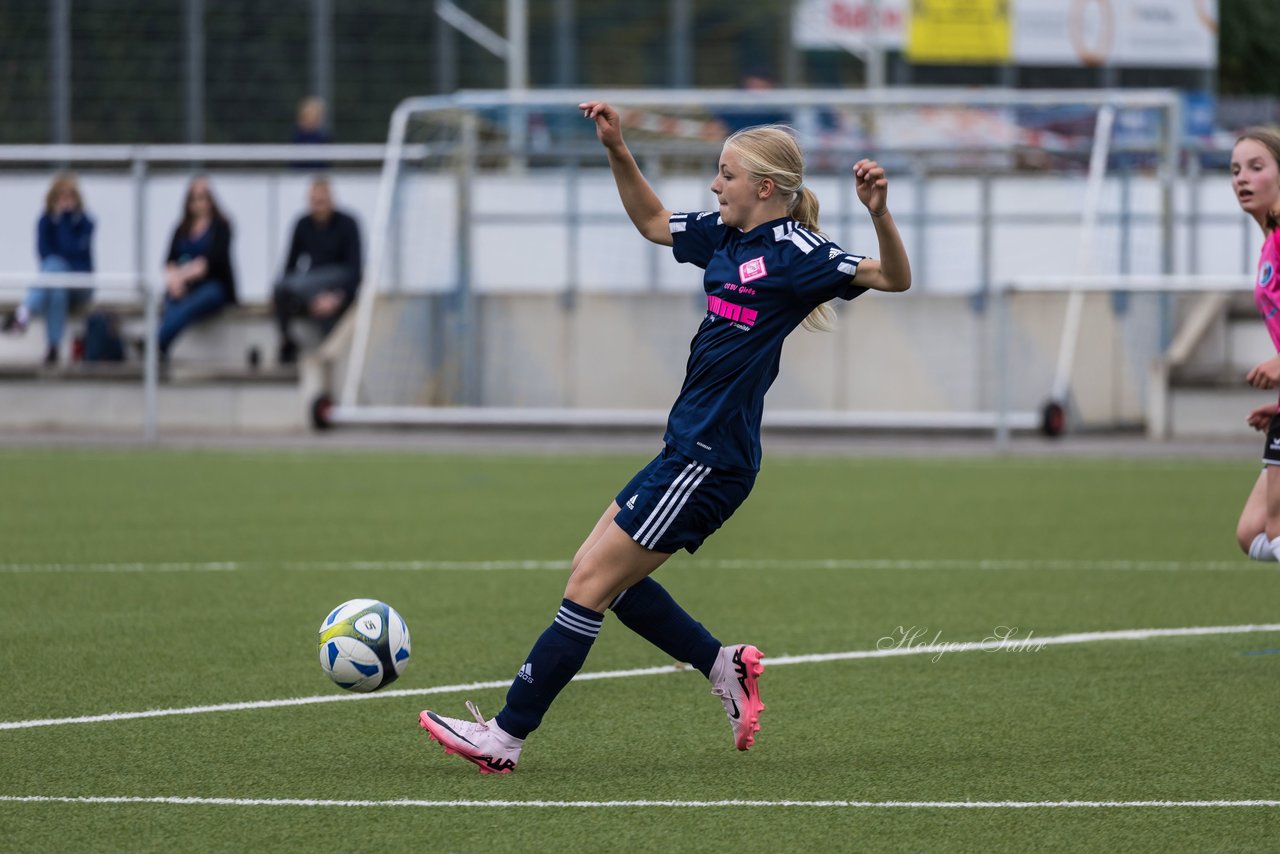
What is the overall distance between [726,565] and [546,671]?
479 cm

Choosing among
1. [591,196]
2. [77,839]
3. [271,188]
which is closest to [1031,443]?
[591,196]

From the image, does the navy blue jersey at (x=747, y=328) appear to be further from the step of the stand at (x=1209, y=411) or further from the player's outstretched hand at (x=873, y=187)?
the step of the stand at (x=1209, y=411)

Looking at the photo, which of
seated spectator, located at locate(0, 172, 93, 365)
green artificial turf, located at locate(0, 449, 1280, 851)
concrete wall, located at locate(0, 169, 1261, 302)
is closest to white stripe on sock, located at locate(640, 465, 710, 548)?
green artificial turf, located at locate(0, 449, 1280, 851)

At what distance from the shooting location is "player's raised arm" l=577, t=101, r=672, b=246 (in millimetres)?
5793

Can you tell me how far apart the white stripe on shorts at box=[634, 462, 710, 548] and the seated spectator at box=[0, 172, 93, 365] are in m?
14.3

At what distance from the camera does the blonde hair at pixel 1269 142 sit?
655cm

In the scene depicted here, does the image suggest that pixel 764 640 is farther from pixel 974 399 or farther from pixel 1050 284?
pixel 974 399

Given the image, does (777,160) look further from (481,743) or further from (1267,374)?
(1267,374)

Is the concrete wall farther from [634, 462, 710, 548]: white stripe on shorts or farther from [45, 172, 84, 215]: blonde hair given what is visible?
[634, 462, 710, 548]: white stripe on shorts

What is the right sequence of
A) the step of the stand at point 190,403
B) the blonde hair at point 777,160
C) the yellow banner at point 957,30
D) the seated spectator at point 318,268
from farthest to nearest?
the yellow banner at point 957,30 < the step of the stand at point 190,403 < the seated spectator at point 318,268 < the blonde hair at point 777,160

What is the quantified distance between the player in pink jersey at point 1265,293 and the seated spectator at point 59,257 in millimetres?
13824

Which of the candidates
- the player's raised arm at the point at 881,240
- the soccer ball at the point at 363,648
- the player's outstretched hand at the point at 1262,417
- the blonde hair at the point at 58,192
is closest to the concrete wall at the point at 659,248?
the blonde hair at the point at 58,192

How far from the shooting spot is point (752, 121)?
74.0ft

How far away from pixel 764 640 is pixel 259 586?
102 inches
